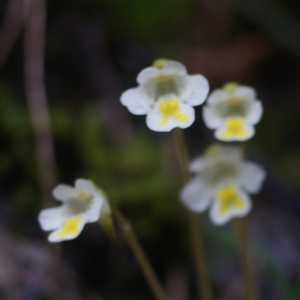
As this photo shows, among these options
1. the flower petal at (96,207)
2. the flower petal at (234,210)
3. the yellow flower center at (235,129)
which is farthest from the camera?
the flower petal at (234,210)

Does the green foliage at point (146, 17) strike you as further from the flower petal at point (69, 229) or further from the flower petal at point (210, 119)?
the flower petal at point (69, 229)

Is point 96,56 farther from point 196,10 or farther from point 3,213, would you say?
point 3,213

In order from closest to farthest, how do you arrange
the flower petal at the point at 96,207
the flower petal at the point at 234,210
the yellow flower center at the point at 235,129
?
the flower petal at the point at 96,207 → the yellow flower center at the point at 235,129 → the flower petal at the point at 234,210

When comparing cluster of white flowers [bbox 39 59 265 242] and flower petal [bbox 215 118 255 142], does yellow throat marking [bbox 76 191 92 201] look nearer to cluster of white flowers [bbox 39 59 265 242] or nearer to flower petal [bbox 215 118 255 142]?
cluster of white flowers [bbox 39 59 265 242]

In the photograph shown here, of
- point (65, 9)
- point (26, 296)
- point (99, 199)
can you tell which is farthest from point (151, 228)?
point (65, 9)

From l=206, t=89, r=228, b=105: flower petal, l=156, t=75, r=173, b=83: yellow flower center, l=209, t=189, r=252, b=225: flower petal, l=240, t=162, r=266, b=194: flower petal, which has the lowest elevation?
l=209, t=189, r=252, b=225: flower petal

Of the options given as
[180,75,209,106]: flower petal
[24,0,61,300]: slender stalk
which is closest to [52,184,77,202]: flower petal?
[180,75,209,106]: flower petal

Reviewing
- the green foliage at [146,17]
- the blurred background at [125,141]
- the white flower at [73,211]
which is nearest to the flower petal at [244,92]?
the white flower at [73,211]
